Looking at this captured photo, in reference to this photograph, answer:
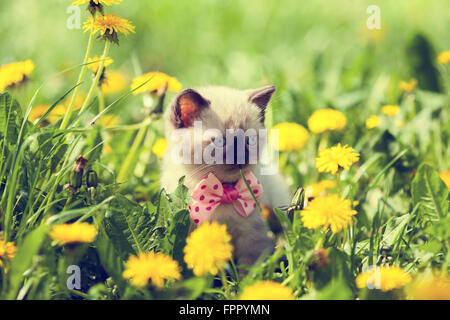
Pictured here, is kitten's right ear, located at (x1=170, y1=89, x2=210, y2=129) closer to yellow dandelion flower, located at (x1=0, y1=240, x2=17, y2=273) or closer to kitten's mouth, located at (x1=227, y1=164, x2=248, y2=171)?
kitten's mouth, located at (x1=227, y1=164, x2=248, y2=171)

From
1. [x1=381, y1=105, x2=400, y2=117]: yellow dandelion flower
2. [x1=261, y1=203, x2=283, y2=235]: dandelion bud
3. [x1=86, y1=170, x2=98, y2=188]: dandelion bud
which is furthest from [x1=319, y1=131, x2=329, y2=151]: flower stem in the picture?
[x1=86, y1=170, x2=98, y2=188]: dandelion bud

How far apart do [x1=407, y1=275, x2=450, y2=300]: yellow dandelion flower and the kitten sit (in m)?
0.54

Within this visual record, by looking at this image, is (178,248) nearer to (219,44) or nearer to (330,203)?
(330,203)

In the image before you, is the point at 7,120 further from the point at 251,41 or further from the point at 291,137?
the point at 251,41

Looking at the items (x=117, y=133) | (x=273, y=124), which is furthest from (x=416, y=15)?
(x=117, y=133)

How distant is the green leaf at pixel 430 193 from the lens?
62.5 inches

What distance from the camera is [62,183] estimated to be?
165 centimetres

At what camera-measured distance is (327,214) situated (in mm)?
1351

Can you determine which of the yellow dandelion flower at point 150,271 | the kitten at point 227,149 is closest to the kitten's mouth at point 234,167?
the kitten at point 227,149

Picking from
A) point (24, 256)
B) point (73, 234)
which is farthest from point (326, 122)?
point (24, 256)

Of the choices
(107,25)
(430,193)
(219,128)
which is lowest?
(430,193)

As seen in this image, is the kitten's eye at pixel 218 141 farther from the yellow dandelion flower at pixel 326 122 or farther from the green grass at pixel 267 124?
the yellow dandelion flower at pixel 326 122

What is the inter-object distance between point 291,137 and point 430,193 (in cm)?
88

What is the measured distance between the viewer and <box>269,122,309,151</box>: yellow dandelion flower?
Result: 7.80 feet
